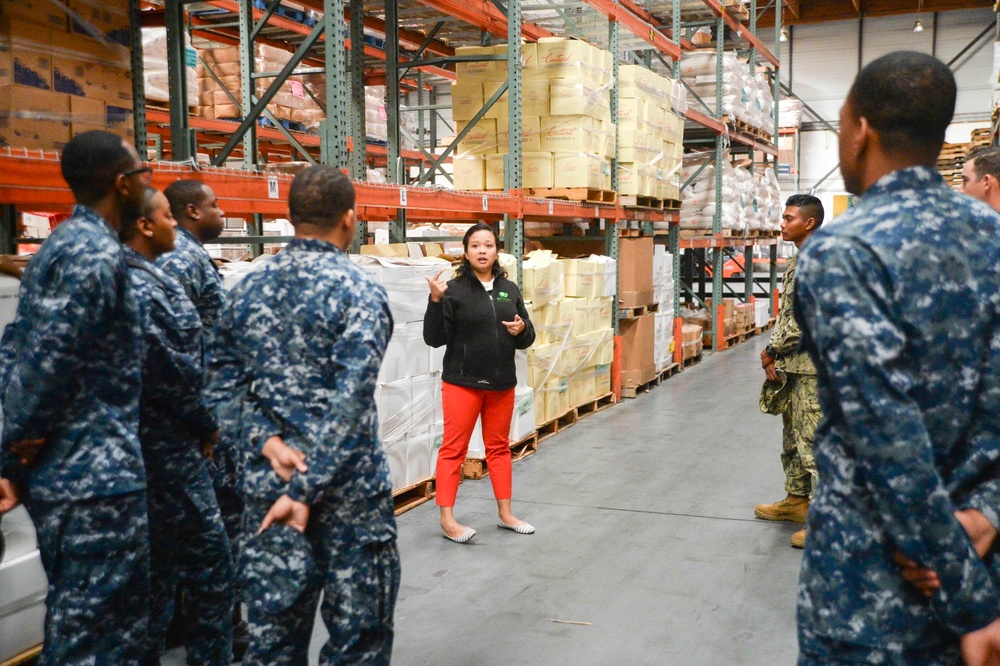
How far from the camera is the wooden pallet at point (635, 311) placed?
928cm

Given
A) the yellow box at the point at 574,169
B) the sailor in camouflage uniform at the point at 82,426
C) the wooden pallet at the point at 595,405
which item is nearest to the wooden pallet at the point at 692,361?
the wooden pallet at the point at 595,405

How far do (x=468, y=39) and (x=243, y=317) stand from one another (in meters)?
7.33

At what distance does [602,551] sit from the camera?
4.77 metres

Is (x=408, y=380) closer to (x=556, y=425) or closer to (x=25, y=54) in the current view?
(x=556, y=425)

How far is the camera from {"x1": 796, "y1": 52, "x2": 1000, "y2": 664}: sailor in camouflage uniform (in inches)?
57.4

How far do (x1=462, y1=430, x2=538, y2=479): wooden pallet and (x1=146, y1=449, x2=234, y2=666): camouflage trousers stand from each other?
3029 millimetres

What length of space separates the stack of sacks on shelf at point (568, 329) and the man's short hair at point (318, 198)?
449 cm

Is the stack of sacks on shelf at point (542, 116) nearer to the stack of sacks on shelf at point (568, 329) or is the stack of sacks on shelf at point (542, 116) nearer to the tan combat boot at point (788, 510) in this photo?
the stack of sacks on shelf at point (568, 329)

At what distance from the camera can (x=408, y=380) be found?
17.6ft

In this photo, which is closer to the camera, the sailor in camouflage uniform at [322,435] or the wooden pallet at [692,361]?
the sailor in camouflage uniform at [322,435]

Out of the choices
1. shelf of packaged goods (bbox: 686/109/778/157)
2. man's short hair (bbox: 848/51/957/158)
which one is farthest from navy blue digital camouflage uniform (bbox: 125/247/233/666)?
shelf of packaged goods (bbox: 686/109/778/157)

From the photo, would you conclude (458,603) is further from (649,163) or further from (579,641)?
(649,163)

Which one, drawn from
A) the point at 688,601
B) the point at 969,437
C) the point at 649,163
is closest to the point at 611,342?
the point at 649,163

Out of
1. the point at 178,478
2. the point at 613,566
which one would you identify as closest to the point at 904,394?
the point at 178,478
